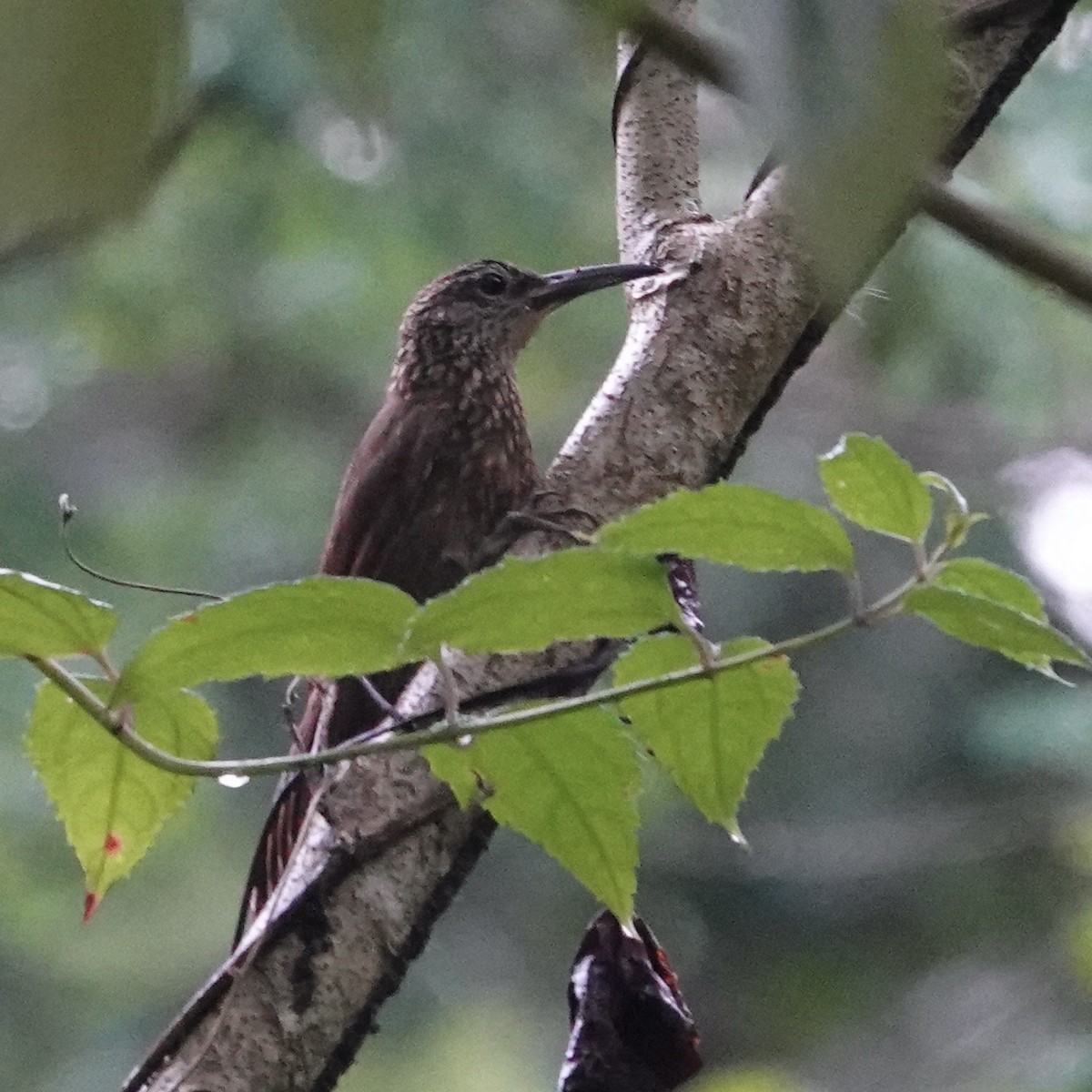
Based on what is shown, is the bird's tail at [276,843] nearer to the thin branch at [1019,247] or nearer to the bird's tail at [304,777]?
the bird's tail at [304,777]

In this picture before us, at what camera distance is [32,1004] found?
5980mm

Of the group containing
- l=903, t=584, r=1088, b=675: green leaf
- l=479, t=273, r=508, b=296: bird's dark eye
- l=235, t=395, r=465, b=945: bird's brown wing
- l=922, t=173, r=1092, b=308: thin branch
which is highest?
l=479, t=273, r=508, b=296: bird's dark eye

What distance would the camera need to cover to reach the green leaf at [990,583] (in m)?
0.91

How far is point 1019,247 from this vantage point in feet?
1.74

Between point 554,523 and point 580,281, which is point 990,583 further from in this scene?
point 580,281

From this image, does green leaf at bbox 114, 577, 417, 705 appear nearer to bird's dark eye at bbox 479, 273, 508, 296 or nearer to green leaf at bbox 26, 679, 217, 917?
green leaf at bbox 26, 679, 217, 917

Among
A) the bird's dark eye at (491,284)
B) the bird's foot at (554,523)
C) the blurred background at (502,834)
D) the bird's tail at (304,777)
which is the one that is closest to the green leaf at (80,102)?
the bird's tail at (304,777)

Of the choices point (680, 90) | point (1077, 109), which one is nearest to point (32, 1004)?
point (1077, 109)

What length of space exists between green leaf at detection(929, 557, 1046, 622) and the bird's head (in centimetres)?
191

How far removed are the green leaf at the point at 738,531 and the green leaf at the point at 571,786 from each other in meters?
0.19

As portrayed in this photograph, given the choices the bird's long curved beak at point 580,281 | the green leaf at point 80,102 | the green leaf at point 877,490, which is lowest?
the green leaf at point 80,102

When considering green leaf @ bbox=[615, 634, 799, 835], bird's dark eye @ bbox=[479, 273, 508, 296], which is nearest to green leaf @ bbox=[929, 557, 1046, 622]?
green leaf @ bbox=[615, 634, 799, 835]

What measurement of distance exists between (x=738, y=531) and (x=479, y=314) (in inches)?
81.8

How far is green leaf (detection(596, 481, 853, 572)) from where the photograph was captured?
2.77ft
